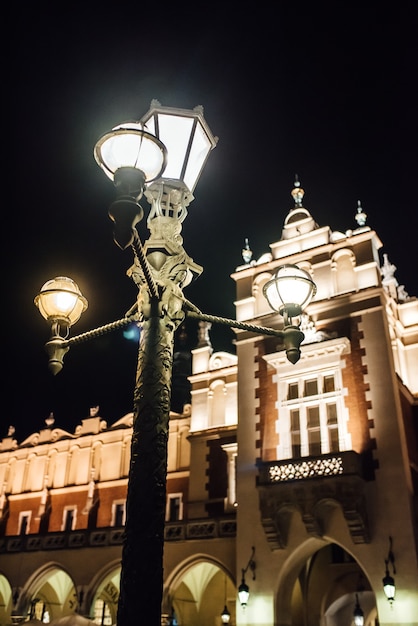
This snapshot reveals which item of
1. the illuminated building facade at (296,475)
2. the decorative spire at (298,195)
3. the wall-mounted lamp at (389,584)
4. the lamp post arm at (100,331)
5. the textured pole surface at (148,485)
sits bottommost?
the textured pole surface at (148,485)

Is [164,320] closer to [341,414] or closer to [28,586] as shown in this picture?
[341,414]

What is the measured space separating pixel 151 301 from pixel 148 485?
1.58 metres

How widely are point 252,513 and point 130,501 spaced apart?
12.9 m

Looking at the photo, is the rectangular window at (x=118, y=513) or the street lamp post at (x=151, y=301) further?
the rectangular window at (x=118, y=513)

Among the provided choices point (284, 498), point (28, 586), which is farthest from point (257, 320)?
point (28, 586)

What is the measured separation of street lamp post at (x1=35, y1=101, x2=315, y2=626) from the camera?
429 centimetres

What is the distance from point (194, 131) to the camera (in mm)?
5715

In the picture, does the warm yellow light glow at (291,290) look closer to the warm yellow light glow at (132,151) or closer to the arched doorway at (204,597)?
the warm yellow light glow at (132,151)

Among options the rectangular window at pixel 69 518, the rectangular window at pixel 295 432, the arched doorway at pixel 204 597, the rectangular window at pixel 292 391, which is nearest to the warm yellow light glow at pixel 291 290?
the rectangular window at pixel 295 432

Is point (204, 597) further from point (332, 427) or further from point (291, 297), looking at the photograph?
point (291, 297)

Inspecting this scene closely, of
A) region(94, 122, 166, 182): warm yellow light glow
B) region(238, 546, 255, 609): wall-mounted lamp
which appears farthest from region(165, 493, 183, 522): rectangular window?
region(94, 122, 166, 182): warm yellow light glow

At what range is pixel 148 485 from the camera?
463cm

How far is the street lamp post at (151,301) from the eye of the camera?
4289 millimetres

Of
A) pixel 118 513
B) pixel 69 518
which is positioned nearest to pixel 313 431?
pixel 118 513
